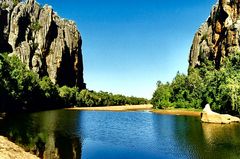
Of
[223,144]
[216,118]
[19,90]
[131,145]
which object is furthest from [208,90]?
[131,145]

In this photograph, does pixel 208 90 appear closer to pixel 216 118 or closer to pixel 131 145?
pixel 216 118

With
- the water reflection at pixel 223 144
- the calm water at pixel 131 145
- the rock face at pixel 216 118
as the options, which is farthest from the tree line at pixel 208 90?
the calm water at pixel 131 145

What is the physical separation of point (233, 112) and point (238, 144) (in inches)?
2249

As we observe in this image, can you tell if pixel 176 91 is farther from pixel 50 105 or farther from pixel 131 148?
pixel 131 148

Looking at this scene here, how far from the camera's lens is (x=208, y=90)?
136875 mm

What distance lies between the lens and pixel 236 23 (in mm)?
167875

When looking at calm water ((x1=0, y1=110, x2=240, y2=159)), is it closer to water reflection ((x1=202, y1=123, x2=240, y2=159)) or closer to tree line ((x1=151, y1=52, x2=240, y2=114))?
water reflection ((x1=202, y1=123, x2=240, y2=159))

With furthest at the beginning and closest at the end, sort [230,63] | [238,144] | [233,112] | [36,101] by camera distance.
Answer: [36,101]
[230,63]
[233,112]
[238,144]

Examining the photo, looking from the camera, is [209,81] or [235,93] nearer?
[235,93]

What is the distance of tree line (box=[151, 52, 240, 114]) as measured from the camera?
100900 millimetres

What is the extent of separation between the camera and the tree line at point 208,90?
101m

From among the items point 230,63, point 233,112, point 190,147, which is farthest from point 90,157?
point 230,63

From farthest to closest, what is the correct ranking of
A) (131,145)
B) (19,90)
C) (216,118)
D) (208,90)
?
1. (208,90)
2. (19,90)
3. (216,118)
4. (131,145)

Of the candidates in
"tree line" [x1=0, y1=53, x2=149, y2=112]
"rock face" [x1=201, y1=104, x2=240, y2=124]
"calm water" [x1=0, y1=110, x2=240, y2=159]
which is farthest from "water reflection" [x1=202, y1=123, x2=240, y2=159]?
"tree line" [x1=0, y1=53, x2=149, y2=112]
